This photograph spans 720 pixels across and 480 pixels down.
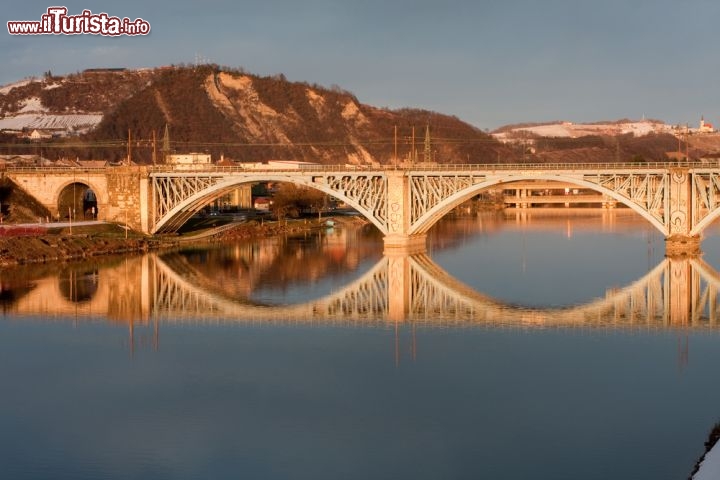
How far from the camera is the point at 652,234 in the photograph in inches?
2510

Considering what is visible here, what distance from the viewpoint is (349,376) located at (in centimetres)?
2302

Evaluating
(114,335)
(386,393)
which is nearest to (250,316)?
(114,335)

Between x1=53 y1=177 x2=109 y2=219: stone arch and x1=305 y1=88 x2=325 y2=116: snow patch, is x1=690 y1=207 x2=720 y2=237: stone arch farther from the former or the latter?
x1=305 y1=88 x2=325 y2=116: snow patch

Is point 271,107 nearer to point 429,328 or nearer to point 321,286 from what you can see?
point 321,286

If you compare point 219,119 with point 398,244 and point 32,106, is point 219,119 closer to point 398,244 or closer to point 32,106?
point 32,106

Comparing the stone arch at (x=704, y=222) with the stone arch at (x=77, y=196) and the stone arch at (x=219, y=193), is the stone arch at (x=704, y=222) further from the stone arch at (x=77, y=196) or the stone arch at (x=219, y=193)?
Result: the stone arch at (x=77, y=196)

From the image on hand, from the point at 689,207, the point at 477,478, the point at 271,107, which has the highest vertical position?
the point at 271,107

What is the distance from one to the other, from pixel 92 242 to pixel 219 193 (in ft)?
26.2

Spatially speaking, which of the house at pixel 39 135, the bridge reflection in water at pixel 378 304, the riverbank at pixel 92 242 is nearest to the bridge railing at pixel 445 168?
the riverbank at pixel 92 242

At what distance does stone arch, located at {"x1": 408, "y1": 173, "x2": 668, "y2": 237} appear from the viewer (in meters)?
46.3

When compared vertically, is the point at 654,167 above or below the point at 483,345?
above

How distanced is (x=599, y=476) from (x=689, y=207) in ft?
105

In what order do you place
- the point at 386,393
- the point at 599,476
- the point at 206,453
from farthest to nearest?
the point at 386,393, the point at 206,453, the point at 599,476

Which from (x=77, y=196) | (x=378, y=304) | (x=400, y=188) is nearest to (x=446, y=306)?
(x=378, y=304)
